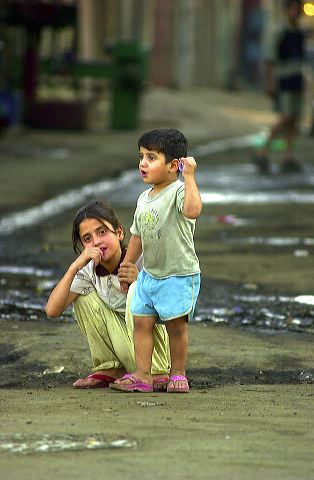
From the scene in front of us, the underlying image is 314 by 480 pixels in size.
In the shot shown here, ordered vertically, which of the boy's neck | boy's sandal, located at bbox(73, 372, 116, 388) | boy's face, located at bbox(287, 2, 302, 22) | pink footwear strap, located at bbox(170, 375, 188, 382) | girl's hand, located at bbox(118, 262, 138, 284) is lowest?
boy's sandal, located at bbox(73, 372, 116, 388)

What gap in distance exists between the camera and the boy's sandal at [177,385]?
6078 mm

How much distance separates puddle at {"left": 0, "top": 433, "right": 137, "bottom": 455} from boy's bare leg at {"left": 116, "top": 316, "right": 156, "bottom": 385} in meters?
1.21

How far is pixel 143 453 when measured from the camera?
4.68m

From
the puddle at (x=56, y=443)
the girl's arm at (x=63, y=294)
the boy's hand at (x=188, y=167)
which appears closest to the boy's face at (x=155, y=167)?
the boy's hand at (x=188, y=167)

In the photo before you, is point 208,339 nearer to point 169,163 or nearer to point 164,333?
point 164,333

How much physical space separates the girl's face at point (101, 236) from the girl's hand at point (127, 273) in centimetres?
10

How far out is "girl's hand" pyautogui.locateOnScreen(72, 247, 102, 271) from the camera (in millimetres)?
6203

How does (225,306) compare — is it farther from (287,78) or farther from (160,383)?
(287,78)

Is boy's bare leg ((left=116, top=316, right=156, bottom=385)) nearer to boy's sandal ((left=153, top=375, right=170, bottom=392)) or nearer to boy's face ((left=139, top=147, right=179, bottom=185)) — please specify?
boy's sandal ((left=153, top=375, right=170, bottom=392))

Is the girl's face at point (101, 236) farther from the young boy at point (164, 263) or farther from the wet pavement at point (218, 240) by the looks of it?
the wet pavement at point (218, 240)

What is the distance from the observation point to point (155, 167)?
609cm

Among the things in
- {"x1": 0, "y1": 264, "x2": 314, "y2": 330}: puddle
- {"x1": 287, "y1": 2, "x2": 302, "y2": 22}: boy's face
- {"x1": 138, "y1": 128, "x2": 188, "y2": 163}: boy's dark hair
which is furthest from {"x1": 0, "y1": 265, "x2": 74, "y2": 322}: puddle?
{"x1": 287, "y1": 2, "x2": 302, "y2": 22}: boy's face

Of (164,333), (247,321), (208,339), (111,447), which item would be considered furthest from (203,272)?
(111,447)

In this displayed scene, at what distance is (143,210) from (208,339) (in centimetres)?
143
